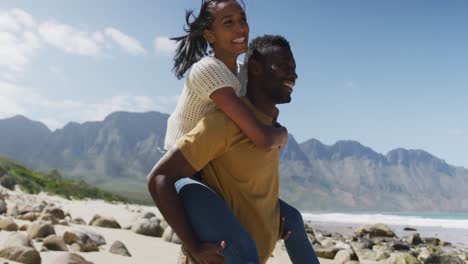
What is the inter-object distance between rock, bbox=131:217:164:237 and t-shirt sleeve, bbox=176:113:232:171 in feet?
29.4

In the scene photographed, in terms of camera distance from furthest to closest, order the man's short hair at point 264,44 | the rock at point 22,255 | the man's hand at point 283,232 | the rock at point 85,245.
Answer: the rock at point 85,245 → the rock at point 22,255 → the man's hand at point 283,232 → the man's short hair at point 264,44

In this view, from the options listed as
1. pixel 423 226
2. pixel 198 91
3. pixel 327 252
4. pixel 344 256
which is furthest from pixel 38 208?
pixel 423 226

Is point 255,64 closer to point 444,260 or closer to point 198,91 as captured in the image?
point 198,91

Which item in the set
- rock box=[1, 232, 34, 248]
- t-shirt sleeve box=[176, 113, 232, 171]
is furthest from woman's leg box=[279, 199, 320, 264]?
rock box=[1, 232, 34, 248]

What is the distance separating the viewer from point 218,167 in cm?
252

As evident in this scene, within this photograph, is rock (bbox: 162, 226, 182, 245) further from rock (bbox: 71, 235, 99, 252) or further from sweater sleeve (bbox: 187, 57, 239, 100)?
sweater sleeve (bbox: 187, 57, 239, 100)

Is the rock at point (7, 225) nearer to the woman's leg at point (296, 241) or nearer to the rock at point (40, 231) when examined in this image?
the rock at point (40, 231)

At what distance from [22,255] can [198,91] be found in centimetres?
394

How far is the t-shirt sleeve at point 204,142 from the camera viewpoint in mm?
2367

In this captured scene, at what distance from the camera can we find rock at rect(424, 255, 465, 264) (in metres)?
12.3

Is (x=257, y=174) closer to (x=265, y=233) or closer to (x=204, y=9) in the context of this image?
(x=265, y=233)

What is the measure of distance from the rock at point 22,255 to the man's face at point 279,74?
13.3 ft

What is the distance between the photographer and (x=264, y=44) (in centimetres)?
271

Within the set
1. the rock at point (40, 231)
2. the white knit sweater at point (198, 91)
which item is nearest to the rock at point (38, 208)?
the rock at point (40, 231)
